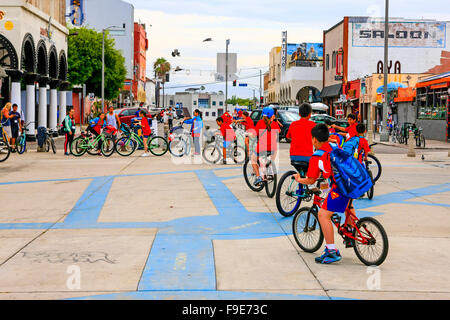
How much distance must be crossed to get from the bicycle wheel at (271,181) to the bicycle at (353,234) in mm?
4354

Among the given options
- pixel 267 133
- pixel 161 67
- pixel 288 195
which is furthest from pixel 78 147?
pixel 161 67

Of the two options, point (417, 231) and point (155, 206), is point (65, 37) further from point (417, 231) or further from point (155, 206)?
point (417, 231)

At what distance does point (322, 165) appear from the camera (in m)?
6.95

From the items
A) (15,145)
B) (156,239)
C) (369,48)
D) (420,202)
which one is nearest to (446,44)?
(369,48)

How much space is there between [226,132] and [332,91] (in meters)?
51.1

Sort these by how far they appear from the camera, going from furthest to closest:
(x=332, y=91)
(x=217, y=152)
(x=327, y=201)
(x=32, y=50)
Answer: (x=332, y=91) → (x=32, y=50) → (x=217, y=152) → (x=327, y=201)

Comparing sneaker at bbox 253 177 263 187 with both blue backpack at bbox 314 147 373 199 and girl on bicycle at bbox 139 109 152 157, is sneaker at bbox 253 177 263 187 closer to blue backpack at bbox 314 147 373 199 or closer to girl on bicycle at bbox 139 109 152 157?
blue backpack at bbox 314 147 373 199

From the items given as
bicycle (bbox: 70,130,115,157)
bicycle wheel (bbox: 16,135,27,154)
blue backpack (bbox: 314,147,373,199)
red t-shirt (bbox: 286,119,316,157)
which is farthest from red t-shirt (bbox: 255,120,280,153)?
bicycle wheel (bbox: 16,135,27,154)

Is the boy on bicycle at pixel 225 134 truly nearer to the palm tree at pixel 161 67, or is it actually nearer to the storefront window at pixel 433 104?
the storefront window at pixel 433 104

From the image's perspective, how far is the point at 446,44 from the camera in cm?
6372

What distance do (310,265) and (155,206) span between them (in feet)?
15.9

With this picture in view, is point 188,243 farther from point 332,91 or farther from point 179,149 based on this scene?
point 332,91

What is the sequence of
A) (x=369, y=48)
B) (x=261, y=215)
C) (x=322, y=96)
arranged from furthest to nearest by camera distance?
(x=322, y=96)
(x=369, y=48)
(x=261, y=215)

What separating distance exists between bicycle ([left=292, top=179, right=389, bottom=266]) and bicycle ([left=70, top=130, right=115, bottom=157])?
16321mm
